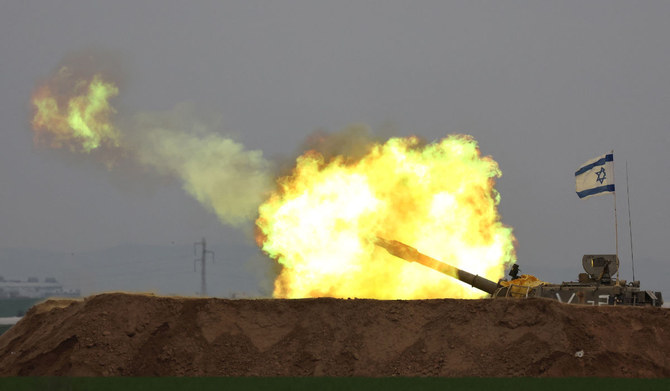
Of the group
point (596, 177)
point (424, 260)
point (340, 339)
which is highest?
point (596, 177)

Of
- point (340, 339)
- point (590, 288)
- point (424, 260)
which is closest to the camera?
point (340, 339)

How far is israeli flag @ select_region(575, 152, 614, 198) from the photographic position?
43.8 metres

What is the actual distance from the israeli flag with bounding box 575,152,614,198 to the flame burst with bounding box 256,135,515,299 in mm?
4402

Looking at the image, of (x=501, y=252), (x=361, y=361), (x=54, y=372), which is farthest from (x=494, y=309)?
(x=54, y=372)

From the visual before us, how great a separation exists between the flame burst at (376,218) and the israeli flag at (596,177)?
4402 millimetres

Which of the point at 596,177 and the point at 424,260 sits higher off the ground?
the point at 596,177

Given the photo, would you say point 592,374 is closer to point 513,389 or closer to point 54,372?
point 513,389

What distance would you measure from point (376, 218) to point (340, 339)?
13.3m

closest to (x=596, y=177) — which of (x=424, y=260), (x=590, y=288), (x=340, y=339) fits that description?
(x=590, y=288)

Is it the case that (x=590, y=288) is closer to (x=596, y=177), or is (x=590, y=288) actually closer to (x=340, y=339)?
(x=596, y=177)

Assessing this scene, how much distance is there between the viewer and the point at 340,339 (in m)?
34.4

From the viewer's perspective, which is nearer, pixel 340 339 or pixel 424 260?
pixel 340 339

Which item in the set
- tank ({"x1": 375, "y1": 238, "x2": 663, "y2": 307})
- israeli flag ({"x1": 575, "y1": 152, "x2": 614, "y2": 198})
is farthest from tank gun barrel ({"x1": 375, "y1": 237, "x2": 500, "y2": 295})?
israeli flag ({"x1": 575, "y1": 152, "x2": 614, "y2": 198})

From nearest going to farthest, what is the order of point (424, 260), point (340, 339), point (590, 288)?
point (340, 339) → point (590, 288) → point (424, 260)
